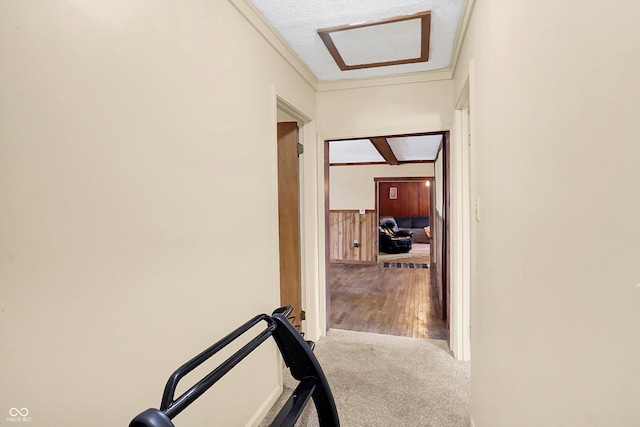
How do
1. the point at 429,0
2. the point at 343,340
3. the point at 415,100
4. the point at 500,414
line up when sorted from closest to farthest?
the point at 500,414
the point at 429,0
the point at 415,100
the point at 343,340

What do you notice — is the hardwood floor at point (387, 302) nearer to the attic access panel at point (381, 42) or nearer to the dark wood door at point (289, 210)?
the dark wood door at point (289, 210)

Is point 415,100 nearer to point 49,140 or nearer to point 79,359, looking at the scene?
point 49,140

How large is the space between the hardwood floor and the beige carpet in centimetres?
29

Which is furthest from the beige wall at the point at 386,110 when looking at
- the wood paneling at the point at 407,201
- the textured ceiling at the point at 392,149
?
the wood paneling at the point at 407,201

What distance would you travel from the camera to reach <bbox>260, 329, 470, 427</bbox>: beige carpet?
6.17 ft

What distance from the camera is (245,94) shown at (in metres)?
1.69

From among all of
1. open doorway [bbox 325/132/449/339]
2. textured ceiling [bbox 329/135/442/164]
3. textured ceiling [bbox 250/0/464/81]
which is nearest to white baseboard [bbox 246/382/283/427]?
open doorway [bbox 325/132/449/339]

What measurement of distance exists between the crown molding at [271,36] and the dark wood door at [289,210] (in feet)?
1.48

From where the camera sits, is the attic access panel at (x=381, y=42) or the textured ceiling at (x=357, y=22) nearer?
the textured ceiling at (x=357, y=22)

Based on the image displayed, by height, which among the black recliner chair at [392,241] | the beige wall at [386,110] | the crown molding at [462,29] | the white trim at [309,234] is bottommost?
the black recliner chair at [392,241]

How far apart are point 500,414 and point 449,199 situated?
73.5 inches

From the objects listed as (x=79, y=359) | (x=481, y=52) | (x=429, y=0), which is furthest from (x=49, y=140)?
(x=429, y=0)

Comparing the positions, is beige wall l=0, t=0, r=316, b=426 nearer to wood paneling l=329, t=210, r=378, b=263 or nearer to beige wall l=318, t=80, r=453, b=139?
beige wall l=318, t=80, r=453, b=139

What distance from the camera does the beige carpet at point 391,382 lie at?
188 centimetres
